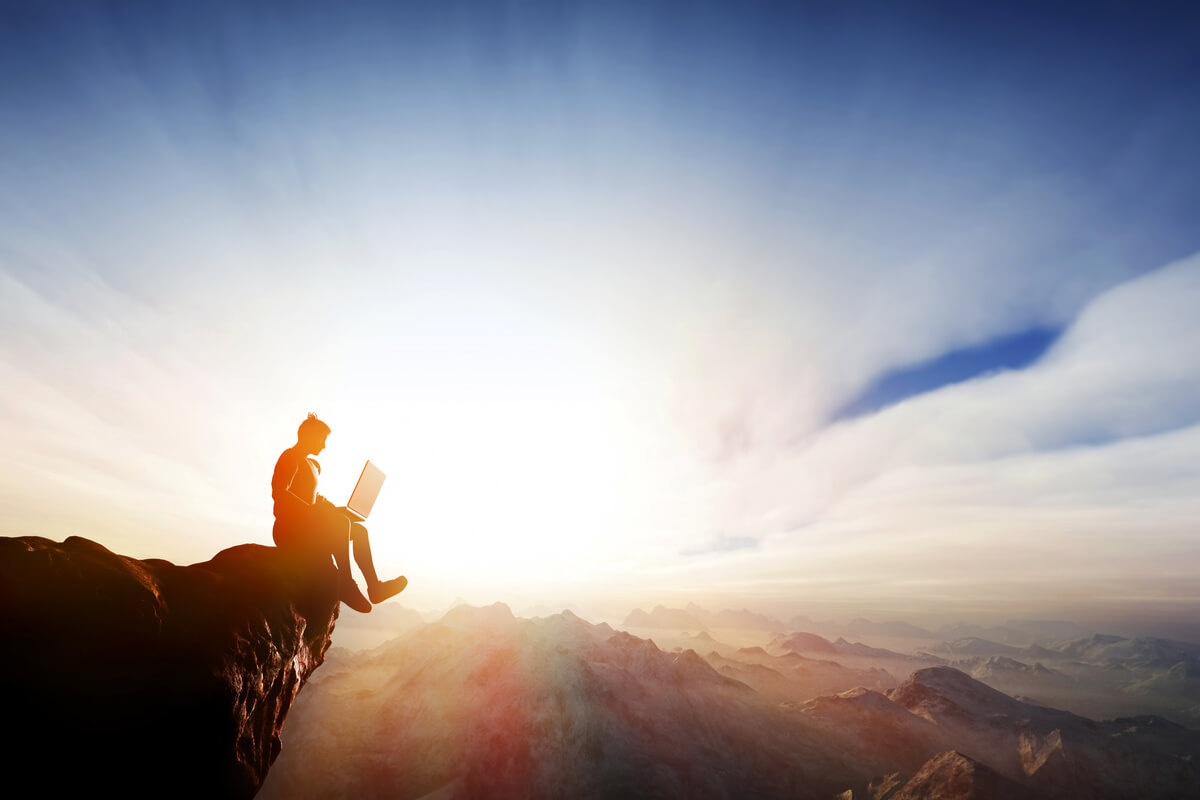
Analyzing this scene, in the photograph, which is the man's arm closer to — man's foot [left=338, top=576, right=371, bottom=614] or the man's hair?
the man's hair

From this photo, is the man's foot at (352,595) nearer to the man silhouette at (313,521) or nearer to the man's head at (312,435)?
the man silhouette at (313,521)

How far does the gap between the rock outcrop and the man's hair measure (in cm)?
249

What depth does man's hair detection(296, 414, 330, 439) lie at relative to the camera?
8.56 meters

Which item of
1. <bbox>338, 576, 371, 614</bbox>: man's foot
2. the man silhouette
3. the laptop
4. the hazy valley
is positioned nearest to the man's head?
the man silhouette

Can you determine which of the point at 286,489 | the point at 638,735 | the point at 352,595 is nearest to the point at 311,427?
the point at 286,489

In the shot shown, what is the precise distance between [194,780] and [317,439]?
520cm

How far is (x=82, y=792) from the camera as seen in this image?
409 cm

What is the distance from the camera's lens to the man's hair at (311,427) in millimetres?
8562

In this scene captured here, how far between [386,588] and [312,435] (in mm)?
3620

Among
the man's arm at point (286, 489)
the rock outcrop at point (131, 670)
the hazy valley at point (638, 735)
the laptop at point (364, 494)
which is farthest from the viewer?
the hazy valley at point (638, 735)

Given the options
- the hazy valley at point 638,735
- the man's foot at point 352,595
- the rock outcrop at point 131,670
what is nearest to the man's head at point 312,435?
the rock outcrop at point 131,670

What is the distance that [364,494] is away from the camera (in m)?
8.54

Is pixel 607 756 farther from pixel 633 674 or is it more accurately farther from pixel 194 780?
pixel 194 780

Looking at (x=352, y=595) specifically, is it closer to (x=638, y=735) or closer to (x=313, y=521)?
(x=313, y=521)
